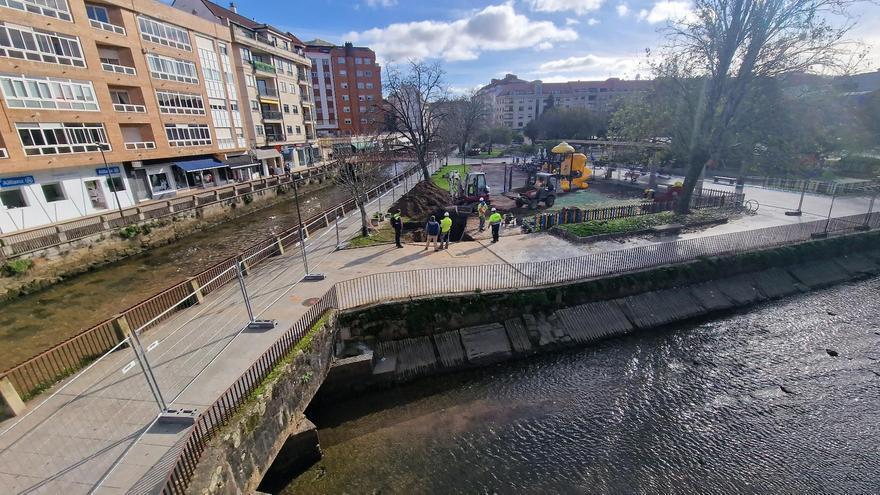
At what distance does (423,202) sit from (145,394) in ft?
55.0

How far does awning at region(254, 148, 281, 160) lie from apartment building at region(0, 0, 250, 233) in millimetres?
4778

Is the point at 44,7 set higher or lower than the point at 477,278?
higher

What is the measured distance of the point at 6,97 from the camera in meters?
18.6

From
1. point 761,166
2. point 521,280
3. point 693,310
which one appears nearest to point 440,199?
point 521,280

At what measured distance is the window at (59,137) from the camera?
19547mm

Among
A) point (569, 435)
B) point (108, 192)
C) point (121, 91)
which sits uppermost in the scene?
point (121, 91)

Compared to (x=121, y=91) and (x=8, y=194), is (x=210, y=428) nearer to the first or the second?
(x=8, y=194)

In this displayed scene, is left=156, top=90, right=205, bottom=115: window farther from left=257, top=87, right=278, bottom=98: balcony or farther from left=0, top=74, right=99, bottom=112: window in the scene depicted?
left=257, top=87, right=278, bottom=98: balcony

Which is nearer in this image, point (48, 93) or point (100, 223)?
point (100, 223)

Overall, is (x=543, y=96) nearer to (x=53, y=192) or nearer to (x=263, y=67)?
(x=263, y=67)

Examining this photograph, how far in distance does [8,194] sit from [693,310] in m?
32.7

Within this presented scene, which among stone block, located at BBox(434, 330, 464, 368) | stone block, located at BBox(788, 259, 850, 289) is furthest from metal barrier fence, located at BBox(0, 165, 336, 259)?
stone block, located at BBox(788, 259, 850, 289)

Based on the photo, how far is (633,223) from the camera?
1836 centimetres

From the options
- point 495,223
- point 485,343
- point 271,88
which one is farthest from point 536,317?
point 271,88
